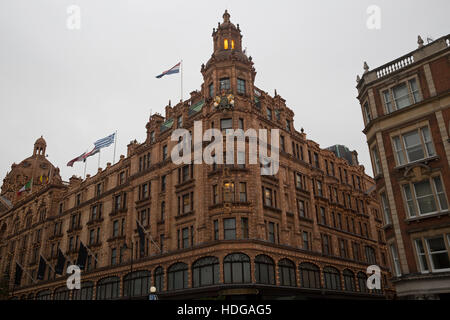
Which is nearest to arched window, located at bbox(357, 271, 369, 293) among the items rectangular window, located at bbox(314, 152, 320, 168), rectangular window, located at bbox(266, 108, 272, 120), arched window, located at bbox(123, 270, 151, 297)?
rectangular window, located at bbox(314, 152, 320, 168)

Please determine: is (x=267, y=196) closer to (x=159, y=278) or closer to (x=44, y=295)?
(x=159, y=278)

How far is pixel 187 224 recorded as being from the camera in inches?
1646

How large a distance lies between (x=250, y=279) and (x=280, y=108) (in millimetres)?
24488

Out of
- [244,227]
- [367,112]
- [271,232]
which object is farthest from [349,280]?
[367,112]

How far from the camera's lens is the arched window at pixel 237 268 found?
118ft

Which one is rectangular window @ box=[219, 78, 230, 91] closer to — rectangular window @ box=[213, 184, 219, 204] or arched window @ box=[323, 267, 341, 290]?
rectangular window @ box=[213, 184, 219, 204]

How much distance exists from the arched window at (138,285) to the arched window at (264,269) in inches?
589

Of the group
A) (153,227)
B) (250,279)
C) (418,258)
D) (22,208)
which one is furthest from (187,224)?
(22,208)

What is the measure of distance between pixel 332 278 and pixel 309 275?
205 inches

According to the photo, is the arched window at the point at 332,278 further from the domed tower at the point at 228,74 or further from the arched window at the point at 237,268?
the domed tower at the point at 228,74

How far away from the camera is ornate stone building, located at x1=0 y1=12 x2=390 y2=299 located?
3831cm

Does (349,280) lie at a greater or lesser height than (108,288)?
lesser

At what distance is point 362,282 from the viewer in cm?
5175
